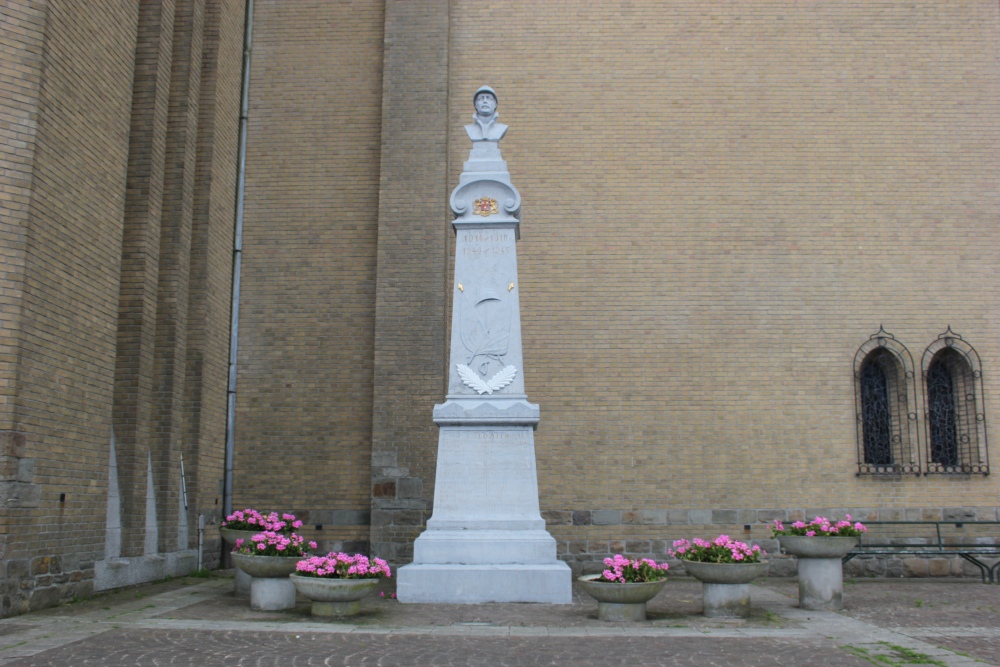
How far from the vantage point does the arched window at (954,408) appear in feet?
47.4

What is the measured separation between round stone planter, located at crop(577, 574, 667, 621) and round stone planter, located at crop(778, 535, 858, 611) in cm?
201

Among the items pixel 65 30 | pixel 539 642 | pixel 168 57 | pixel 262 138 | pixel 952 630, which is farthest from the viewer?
pixel 262 138

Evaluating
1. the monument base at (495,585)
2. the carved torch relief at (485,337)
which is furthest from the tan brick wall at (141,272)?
the carved torch relief at (485,337)

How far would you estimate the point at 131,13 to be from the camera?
12242 millimetres

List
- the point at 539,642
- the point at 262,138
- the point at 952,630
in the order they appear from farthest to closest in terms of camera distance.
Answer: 1. the point at 262,138
2. the point at 952,630
3. the point at 539,642

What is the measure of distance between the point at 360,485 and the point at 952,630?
8791mm

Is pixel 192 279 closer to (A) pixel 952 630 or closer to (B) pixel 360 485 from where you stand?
(B) pixel 360 485

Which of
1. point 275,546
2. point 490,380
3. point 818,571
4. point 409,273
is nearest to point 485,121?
point 490,380

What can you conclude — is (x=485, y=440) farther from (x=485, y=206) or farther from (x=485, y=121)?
(x=485, y=121)

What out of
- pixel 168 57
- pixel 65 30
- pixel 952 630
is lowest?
pixel 952 630

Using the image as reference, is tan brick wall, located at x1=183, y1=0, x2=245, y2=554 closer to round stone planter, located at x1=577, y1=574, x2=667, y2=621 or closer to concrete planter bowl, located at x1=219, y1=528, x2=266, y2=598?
concrete planter bowl, located at x1=219, y1=528, x2=266, y2=598

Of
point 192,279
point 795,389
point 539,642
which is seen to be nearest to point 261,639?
point 539,642

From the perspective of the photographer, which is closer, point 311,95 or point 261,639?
point 261,639

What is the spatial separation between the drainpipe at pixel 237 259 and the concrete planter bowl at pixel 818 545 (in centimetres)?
889
